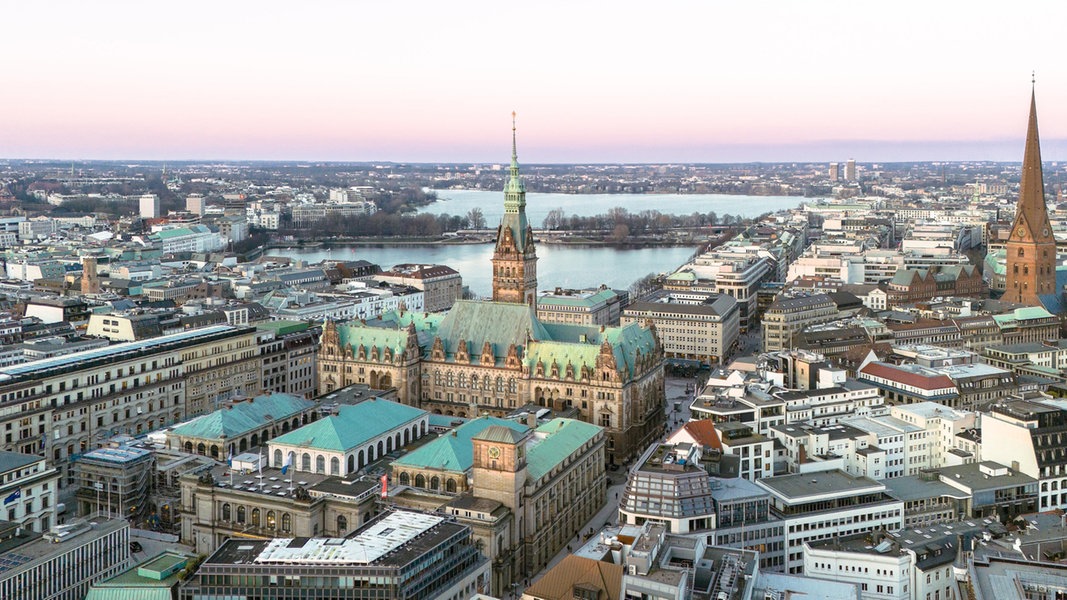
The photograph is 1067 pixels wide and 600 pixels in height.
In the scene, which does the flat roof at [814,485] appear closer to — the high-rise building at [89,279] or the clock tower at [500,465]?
the clock tower at [500,465]

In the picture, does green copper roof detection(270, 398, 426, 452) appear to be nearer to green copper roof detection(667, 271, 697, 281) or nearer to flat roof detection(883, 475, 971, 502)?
flat roof detection(883, 475, 971, 502)

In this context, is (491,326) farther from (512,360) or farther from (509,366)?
(509,366)

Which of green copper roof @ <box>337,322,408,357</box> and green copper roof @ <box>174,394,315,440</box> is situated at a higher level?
green copper roof @ <box>337,322,408,357</box>

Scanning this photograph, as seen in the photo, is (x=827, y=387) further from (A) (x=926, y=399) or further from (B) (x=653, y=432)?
(B) (x=653, y=432)

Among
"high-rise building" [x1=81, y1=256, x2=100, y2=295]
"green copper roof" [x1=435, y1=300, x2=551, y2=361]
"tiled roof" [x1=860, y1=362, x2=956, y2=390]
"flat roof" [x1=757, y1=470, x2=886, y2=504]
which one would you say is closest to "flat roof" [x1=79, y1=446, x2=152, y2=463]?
"green copper roof" [x1=435, y1=300, x2=551, y2=361]

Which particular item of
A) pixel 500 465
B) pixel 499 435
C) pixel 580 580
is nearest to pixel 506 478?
pixel 500 465

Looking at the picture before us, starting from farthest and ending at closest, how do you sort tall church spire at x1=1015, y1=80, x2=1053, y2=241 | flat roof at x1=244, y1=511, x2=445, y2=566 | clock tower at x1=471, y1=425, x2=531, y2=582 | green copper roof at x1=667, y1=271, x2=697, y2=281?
green copper roof at x1=667, y1=271, x2=697, y2=281, tall church spire at x1=1015, y1=80, x2=1053, y2=241, clock tower at x1=471, y1=425, x2=531, y2=582, flat roof at x1=244, y1=511, x2=445, y2=566
